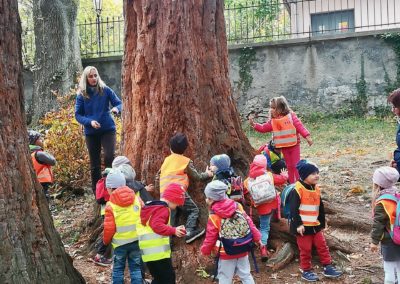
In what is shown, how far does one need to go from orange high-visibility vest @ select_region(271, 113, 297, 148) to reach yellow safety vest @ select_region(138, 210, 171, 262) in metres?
3.00

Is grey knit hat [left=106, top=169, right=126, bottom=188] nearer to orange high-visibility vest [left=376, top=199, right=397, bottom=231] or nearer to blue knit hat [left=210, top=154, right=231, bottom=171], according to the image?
blue knit hat [left=210, top=154, right=231, bottom=171]

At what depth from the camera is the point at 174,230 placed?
441 centimetres

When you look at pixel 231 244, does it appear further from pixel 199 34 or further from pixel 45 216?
pixel 199 34

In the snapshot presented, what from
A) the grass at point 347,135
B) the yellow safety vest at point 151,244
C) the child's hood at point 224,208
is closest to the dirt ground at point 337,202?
the grass at point 347,135

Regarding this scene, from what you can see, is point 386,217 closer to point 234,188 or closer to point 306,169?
point 306,169

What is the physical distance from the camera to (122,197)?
4.67m

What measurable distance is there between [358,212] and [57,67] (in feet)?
32.6

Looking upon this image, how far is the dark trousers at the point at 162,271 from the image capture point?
14.9ft

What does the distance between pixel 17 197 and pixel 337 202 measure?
17.2 feet

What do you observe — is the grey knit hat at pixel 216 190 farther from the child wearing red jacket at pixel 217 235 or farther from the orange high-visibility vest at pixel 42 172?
the orange high-visibility vest at pixel 42 172

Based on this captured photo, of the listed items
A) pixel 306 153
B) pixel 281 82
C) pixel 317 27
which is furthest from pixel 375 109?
pixel 317 27

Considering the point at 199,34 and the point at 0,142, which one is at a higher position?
the point at 199,34

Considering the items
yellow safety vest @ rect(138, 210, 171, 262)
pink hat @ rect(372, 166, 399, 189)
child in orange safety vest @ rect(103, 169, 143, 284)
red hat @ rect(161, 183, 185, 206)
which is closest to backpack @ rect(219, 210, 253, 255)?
yellow safety vest @ rect(138, 210, 171, 262)

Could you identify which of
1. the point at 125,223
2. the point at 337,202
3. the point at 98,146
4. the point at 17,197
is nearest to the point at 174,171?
the point at 125,223
